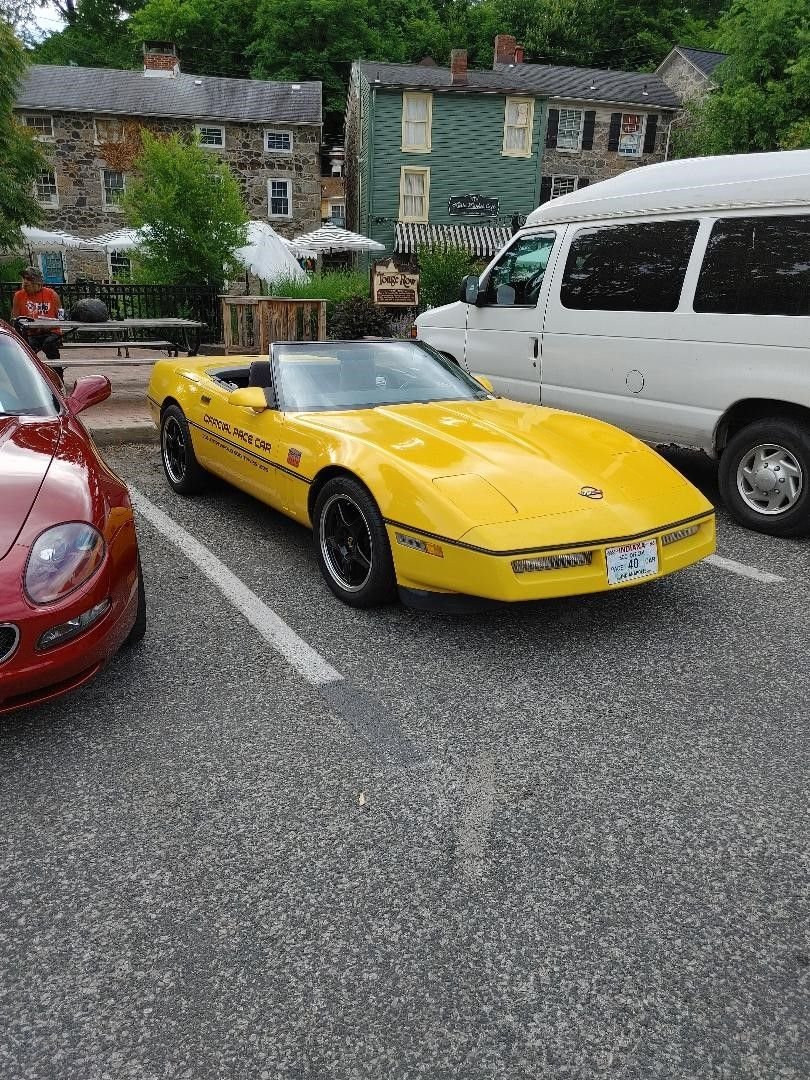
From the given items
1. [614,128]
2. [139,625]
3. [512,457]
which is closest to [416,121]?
[614,128]

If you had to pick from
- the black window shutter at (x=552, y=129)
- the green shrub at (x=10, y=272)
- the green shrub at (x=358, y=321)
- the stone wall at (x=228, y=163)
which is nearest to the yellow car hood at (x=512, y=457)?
the green shrub at (x=358, y=321)

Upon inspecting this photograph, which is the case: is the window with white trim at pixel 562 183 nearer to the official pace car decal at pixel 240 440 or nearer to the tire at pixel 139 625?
the official pace car decal at pixel 240 440

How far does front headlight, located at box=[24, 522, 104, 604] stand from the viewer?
2.59 metres

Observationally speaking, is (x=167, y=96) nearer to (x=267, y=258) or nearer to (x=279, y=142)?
(x=279, y=142)

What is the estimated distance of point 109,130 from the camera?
3111 cm

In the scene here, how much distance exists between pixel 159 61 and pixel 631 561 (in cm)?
3813

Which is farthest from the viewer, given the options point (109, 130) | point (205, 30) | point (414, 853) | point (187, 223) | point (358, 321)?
point (205, 30)

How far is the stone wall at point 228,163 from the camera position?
31016mm

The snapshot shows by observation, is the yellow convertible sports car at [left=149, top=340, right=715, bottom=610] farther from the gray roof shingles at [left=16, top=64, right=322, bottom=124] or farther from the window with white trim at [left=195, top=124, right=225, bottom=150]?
the gray roof shingles at [left=16, top=64, right=322, bottom=124]

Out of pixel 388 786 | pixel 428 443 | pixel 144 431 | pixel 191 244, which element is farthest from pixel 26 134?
pixel 388 786

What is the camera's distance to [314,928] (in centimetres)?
203

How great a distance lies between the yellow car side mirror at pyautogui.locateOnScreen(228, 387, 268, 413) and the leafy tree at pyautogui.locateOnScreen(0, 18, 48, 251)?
1483cm

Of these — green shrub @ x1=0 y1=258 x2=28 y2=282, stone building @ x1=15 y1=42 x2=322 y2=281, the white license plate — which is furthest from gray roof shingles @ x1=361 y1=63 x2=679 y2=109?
the white license plate

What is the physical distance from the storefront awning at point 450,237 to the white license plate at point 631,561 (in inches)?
1165
